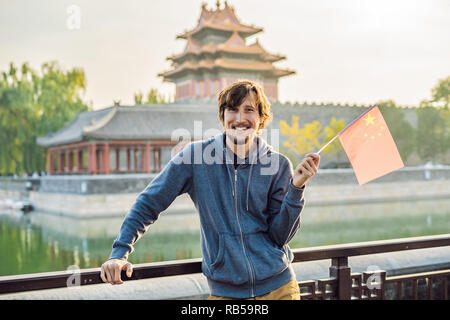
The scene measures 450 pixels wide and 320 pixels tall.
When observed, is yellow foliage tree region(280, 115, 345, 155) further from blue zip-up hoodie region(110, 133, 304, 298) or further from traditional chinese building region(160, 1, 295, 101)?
blue zip-up hoodie region(110, 133, 304, 298)

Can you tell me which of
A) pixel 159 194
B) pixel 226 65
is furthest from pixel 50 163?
pixel 159 194

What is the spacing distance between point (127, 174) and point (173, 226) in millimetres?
3750

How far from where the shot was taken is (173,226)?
14.1m

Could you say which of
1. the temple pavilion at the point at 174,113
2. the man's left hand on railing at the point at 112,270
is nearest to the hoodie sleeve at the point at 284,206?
Answer: the man's left hand on railing at the point at 112,270

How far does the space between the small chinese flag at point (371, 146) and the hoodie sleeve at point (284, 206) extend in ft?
1.05

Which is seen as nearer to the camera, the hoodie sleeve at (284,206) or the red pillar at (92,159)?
the hoodie sleeve at (284,206)

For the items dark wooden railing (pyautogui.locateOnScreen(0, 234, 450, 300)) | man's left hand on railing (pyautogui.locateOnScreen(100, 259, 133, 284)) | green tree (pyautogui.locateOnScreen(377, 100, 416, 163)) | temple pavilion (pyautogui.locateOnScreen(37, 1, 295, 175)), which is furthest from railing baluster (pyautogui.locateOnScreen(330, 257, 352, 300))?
green tree (pyautogui.locateOnScreen(377, 100, 416, 163))

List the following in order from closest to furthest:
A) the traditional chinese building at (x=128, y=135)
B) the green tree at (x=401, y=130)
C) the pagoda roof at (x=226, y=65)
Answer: the traditional chinese building at (x=128, y=135), the green tree at (x=401, y=130), the pagoda roof at (x=226, y=65)

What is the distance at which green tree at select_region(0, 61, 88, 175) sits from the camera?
19.1 metres

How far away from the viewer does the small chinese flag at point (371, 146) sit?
167 cm

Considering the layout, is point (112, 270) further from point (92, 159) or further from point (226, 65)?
point (226, 65)

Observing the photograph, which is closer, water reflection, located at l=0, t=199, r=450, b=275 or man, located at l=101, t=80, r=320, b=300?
man, located at l=101, t=80, r=320, b=300

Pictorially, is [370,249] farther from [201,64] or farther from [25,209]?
[201,64]

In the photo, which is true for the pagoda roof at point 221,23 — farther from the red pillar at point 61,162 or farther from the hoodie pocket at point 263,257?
the hoodie pocket at point 263,257
